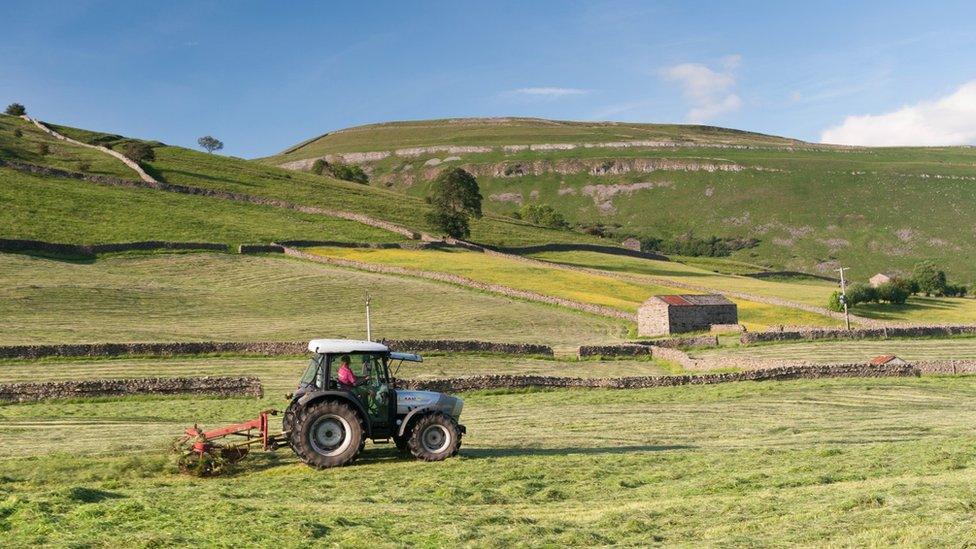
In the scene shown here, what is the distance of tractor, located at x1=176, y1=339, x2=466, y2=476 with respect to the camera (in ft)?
55.7

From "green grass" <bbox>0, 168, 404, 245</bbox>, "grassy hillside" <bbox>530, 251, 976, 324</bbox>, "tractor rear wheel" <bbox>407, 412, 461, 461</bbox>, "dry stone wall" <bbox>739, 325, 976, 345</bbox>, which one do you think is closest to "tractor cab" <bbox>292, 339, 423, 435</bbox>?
"tractor rear wheel" <bbox>407, 412, 461, 461</bbox>

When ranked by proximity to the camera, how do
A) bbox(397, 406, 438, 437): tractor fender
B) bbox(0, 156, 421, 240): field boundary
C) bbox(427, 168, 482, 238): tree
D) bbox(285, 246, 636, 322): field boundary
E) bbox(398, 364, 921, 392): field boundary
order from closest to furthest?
bbox(397, 406, 438, 437): tractor fender, bbox(398, 364, 921, 392): field boundary, bbox(285, 246, 636, 322): field boundary, bbox(0, 156, 421, 240): field boundary, bbox(427, 168, 482, 238): tree

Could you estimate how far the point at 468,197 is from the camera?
344 ft

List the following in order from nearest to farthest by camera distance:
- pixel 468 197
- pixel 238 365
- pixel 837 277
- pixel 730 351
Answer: pixel 238 365, pixel 730 351, pixel 468 197, pixel 837 277

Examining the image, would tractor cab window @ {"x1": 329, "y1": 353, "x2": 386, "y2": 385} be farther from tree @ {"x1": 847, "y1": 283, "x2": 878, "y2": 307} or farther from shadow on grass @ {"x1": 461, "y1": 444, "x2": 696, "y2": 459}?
tree @ {"x1": 847, "y1": 283, "x2": 878, "y2": 307}

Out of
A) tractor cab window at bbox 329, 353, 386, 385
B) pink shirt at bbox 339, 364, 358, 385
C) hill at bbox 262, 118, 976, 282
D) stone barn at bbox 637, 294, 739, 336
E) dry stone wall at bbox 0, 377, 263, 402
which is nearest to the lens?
pink shirt at bbox 339, 364, 358, 385

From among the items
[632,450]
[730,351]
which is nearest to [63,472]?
[632,450]

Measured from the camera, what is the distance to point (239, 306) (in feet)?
177

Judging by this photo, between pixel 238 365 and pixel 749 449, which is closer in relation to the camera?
pixel 749 449

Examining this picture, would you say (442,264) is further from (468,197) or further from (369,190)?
(369,190)

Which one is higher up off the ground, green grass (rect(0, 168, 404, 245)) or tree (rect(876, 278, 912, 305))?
green grass (rect(0, 168, 404, 245))

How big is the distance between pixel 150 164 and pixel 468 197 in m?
39.7

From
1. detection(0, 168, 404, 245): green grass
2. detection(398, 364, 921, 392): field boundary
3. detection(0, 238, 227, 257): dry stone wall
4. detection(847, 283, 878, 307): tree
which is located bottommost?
detection(398, 364, 921, 392): field boundary

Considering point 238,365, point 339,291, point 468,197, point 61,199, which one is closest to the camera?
point 238,365
